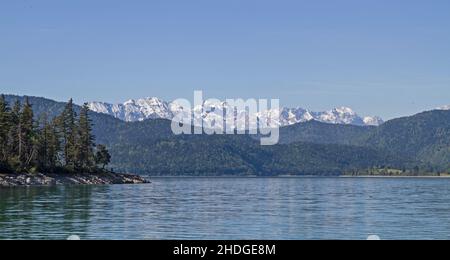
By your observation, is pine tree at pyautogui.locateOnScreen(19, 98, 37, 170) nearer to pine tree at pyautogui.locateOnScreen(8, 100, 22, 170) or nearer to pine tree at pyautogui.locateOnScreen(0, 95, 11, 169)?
pine tree at pyautogui.locateOnScreen(8, 100, 22, 170)

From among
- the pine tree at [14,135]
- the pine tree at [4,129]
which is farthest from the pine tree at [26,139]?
the pine tree at [4,129]

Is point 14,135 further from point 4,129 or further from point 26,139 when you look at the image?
point 4,129

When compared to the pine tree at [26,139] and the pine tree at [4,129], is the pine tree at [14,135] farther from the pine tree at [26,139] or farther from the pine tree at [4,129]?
the pine tree at [4,129]

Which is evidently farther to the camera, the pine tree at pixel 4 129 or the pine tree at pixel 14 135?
the pine tree at pixel 14 135

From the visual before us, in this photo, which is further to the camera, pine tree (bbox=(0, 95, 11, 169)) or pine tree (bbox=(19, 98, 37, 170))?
pine tree (bbox=(19, 98, 37, 170))

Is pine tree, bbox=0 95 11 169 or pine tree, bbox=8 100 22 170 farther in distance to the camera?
pine tree, bbox=8 100 22 170

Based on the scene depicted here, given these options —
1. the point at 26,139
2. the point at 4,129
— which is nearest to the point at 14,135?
the point at 26,139

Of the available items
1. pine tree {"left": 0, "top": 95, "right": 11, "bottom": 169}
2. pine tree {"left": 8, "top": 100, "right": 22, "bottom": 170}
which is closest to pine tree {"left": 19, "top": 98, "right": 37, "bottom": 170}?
pine tree {"left": 8, "top": 100, "right": 22, "bottom": 170}

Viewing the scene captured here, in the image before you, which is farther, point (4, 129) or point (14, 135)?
point (14, 135)
